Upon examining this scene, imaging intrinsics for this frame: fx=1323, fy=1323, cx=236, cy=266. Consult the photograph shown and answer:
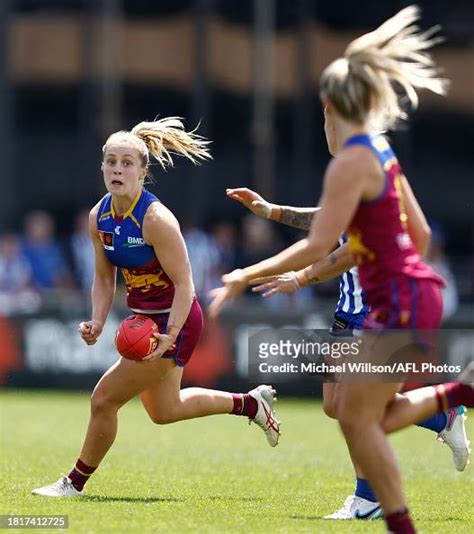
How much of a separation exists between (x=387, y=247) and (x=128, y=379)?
6.88ft

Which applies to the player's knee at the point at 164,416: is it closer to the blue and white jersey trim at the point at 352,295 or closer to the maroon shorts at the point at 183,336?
the maroon shorts at the point at 183,336

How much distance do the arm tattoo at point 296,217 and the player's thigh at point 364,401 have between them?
192cm

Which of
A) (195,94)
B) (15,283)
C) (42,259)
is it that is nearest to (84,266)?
(42,259)

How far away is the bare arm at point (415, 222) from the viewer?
6.20 metres

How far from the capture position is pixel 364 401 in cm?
586

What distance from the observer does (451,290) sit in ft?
55.5

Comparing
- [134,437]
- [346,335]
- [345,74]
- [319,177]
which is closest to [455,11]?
[319,177]

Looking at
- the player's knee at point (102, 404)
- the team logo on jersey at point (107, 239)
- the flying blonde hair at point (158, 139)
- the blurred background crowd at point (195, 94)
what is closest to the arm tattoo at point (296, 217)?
the flying blonde hair at point (158, 139)

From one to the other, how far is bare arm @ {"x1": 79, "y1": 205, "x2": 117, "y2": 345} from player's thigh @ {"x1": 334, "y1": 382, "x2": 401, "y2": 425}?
2.03 m

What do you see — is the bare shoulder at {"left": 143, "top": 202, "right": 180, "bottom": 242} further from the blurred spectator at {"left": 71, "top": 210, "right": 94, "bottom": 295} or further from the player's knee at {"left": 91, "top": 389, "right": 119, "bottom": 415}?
the blurred spectator at {"left": 71, "top": 210, "right": 94, "bottom": 295}

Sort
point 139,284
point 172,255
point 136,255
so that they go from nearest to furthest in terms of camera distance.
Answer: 1. point 172,255
2. point 136,255
3. point 139,284

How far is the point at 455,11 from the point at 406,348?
15.7 m

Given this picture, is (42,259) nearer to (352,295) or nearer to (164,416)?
(164,416)

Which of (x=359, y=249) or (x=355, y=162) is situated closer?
(x=355, y=162)
